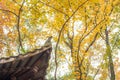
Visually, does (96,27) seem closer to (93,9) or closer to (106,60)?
(93,9)

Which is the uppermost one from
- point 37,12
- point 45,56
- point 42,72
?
point 37,12

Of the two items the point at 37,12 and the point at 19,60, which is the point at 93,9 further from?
the point at 19,60

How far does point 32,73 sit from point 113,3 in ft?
37.4

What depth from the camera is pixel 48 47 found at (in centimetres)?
559

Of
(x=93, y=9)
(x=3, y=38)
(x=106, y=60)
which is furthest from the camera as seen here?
(x=3, y=38)

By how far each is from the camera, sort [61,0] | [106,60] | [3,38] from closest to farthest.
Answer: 1. [61,0]
2. [106,60]
3. [3,38]

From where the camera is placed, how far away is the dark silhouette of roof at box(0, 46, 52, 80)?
509 cm

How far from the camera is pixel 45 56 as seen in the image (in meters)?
5.62

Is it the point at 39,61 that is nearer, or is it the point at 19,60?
the point at 19,60

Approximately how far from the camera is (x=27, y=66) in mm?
5473

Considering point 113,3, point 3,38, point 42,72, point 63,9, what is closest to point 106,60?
point 113,3

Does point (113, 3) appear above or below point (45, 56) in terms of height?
above

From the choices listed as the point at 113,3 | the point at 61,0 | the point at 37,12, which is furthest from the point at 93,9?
the point at 37,12

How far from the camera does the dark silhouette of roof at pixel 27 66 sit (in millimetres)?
→ 5094
